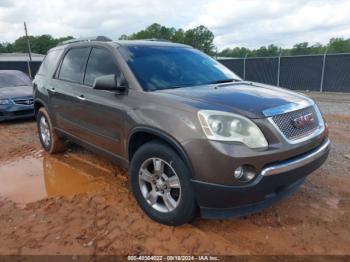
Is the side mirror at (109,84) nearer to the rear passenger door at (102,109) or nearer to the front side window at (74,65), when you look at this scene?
the rear passenger door at (102,109)

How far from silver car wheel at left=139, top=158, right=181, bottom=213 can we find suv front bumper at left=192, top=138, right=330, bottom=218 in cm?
31

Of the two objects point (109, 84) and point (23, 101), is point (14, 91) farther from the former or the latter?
point (109, 84)

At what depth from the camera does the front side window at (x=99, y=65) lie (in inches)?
161

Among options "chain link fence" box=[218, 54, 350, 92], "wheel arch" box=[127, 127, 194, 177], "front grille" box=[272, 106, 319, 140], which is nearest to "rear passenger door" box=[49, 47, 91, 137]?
"wheel arch" box=[127, 127, 194, 177]

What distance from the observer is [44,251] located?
3.04 metres

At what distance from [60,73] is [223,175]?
11.8 feet

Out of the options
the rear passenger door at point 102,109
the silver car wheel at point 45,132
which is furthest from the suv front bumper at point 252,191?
the silver car wheel at point 45,132

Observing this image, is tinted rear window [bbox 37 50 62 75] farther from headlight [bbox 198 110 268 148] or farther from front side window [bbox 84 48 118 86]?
headlight [bbox 198 110 268 148]

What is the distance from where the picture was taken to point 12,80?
10.3 metres

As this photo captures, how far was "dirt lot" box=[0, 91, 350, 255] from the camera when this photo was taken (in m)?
3.04

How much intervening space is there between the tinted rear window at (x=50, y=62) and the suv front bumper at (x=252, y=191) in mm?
3798

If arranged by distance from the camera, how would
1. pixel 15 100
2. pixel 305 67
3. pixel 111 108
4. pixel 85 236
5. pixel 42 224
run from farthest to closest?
pixel 305 67 → pixel 15 100 → pixel 111 108 → pixel 42 224 → pixel 85 236

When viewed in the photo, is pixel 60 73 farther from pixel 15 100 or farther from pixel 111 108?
pixel 15 100

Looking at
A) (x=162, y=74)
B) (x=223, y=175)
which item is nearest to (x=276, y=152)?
(x=223, y=175)
